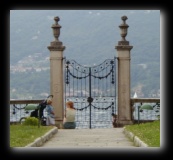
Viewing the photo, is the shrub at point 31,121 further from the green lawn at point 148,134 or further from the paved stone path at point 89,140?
the green lawn at point 148,134

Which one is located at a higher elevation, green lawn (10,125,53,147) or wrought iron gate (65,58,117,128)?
wrought iron gate (65,58,117,128)

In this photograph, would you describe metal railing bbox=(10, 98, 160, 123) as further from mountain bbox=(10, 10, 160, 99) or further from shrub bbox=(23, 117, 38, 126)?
mountain bbox=(10, 10, 160, 99)

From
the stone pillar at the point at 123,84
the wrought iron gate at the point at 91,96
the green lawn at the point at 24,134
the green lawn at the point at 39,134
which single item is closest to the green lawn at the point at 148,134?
the green lawn at the point at 39,134

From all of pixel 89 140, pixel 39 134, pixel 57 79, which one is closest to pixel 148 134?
pixel 89 140

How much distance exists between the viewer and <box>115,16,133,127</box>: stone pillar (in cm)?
2503

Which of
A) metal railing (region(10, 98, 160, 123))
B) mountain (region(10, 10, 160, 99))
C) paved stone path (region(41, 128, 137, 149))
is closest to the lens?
paved stone path (region(41, 128, 137, 149))

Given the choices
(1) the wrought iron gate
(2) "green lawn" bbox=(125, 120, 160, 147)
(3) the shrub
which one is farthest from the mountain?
(2) "green lawn" bbox=(125, 120, 160, 147)

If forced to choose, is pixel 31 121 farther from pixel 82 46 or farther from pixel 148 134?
pixel 82 46

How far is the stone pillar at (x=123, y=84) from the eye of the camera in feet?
82.1

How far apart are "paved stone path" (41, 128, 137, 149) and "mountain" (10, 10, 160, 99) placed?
33.6m

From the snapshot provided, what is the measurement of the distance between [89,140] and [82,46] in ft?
224

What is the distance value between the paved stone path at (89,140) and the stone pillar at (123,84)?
154 inches
